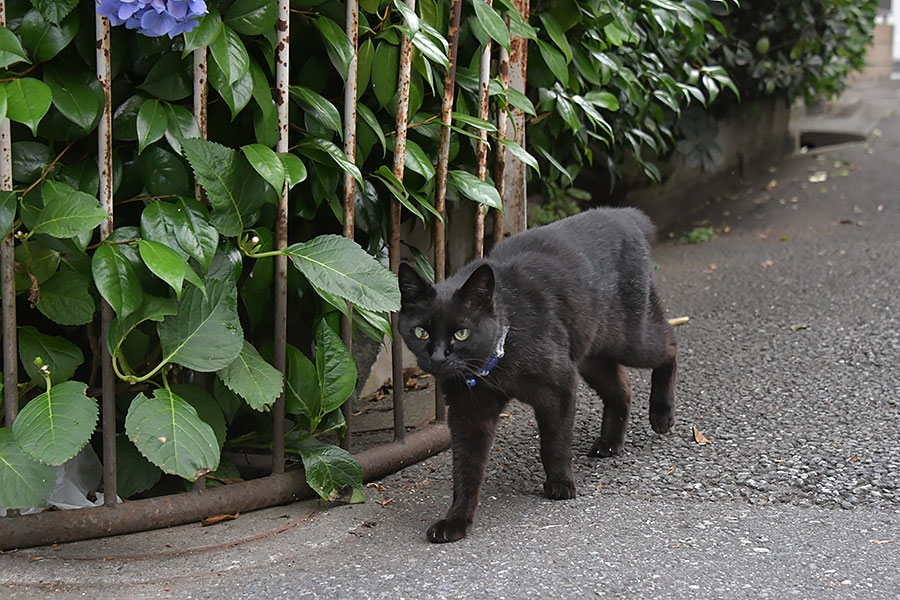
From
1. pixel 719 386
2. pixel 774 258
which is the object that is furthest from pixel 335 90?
pixel 774 258

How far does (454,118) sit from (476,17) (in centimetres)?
33

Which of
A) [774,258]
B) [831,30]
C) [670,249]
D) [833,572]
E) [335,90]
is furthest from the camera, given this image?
[831,30]

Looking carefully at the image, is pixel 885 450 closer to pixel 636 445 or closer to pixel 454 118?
pixel 636 445

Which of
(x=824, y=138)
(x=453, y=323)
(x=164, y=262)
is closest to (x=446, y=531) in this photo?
(x=453, y=323)

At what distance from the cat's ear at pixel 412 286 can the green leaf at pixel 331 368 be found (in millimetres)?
264

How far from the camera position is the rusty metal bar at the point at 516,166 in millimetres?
3580

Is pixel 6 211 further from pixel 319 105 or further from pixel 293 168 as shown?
pixel 319 105

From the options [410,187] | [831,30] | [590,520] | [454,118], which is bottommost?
[590,520]

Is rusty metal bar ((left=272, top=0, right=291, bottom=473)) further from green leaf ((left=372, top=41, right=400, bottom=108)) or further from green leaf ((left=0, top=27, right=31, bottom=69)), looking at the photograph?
green leaf ((left=0, top=27, right=31, bottom=69))

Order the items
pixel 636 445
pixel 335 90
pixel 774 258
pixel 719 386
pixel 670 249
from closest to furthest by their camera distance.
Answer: pixel 335 90 < pixel 636 445 < pixel 719 386 < pixel 774 258 < pixel 670 249

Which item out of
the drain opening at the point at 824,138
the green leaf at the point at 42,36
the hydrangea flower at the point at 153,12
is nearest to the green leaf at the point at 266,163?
the hydrangea flower at the point at 153,12

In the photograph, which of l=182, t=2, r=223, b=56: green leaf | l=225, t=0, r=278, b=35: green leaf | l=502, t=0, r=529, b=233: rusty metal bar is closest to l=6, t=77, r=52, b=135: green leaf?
l=182, t=2, r=223, b=56: green leaf

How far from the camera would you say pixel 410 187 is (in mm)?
3154

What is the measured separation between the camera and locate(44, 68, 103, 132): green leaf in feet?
7.97
